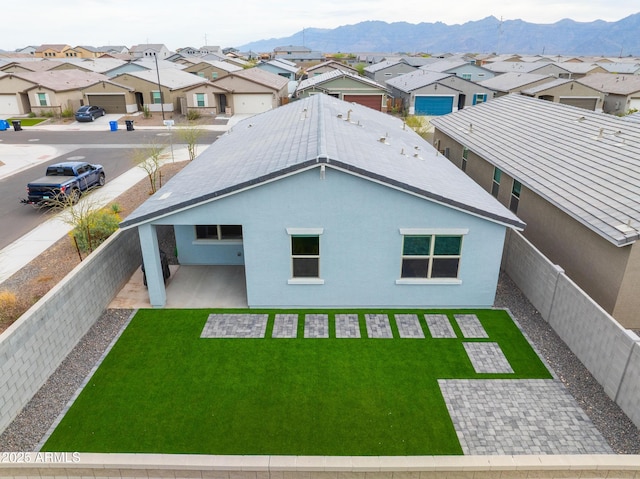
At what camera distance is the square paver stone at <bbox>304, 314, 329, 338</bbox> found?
11.9 m

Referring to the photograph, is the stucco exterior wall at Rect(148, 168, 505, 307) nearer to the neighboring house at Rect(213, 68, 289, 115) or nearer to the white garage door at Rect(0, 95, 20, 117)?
the neighboring house at Rect(213, 68, 289, 115)

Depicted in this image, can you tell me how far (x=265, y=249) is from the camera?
490 inches

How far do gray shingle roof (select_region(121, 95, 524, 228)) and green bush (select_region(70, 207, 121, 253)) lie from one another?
10.2 feet

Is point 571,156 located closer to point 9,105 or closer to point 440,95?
point 440,95

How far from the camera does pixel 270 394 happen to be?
9.82m

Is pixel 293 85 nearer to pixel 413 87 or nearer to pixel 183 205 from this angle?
pixel 413 87

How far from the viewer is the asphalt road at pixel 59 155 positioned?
19734mm

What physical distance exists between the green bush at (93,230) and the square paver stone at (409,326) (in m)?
10.6

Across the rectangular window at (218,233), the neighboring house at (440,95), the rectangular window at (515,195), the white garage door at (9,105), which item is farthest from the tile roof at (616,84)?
the white garage door at (9,105)

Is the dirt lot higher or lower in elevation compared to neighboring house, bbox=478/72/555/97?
Answer: lower

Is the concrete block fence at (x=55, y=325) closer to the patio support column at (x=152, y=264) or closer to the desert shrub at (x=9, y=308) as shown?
the patio support column at (x=152, y=264)

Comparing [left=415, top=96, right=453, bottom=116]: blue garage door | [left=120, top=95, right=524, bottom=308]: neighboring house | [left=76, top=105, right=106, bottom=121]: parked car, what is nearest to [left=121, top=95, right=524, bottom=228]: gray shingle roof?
[left=120, top=95, right=524, bottom=308]: neighboring house

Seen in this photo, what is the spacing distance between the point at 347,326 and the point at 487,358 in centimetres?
368

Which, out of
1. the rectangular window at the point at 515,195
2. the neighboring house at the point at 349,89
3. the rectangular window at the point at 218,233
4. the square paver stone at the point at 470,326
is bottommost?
the square paver stone at the point at 470,326
